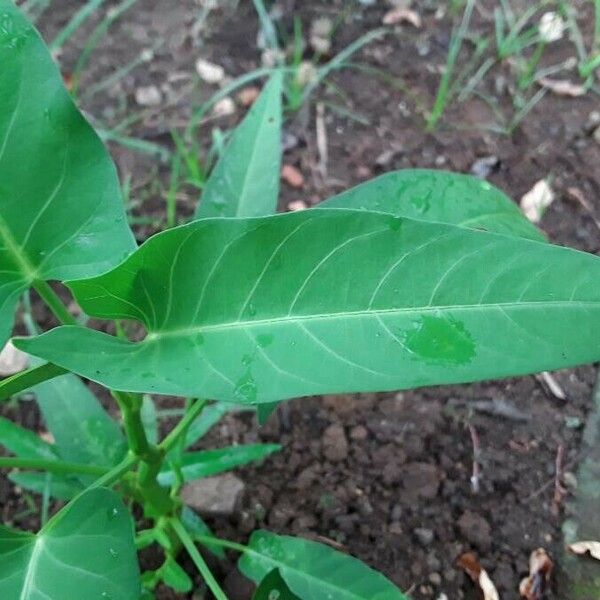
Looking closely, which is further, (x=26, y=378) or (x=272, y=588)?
(x=272, y=588)

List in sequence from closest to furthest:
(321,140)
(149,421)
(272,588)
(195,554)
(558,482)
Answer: (272,588) → (195,554) → (149,421) → (558,482) → (321,140)

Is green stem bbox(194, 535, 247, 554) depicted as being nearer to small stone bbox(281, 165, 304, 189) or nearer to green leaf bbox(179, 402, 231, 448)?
green leaf bbox(179, 402, 231, 448)

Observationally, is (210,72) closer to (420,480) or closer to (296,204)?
(296,204)

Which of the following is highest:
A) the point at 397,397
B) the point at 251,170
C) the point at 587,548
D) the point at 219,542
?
the point at 251,170

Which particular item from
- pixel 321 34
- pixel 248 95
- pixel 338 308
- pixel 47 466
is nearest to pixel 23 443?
pixel 47 466

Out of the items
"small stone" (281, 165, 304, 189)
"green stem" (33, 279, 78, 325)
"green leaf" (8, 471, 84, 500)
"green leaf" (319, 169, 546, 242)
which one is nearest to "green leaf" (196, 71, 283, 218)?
"green leaf" (319, 169, 546, 242)

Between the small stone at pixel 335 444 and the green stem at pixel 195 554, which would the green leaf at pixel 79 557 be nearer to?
the green stem at pixel 195 554

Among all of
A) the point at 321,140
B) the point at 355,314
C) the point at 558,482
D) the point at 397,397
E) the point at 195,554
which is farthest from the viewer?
the point at 321,140

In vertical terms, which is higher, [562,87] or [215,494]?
[562,87]
